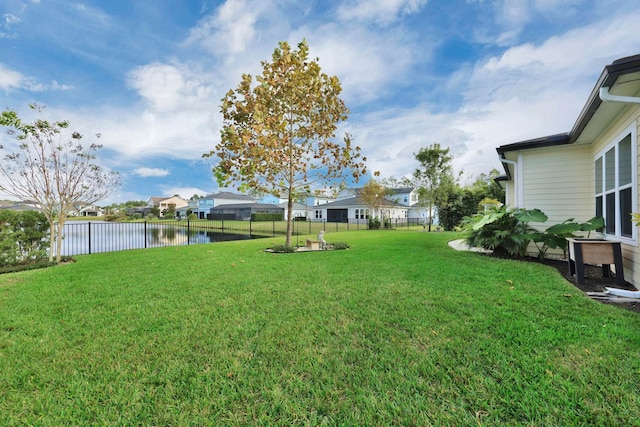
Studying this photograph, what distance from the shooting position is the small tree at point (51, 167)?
21.4 ft

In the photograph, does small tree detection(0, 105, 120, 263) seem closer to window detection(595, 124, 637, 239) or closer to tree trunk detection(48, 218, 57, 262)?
tree trunk detection(48, 218, 57, 262)

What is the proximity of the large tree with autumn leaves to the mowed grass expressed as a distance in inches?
193

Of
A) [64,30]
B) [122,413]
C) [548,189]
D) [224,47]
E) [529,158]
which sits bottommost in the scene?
[122,413]

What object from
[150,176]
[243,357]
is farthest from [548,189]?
[150,176]

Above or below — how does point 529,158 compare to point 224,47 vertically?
below

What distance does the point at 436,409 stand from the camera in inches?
61.7

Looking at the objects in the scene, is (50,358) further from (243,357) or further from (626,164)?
(626,164)

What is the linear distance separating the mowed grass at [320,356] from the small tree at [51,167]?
12.5 feet

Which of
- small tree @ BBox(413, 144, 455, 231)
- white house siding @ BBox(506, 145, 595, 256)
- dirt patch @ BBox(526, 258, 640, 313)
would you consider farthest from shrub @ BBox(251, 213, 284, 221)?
dirt patch @ BBox(526, 258, 640, 313)

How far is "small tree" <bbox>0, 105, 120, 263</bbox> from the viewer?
6.52 metres

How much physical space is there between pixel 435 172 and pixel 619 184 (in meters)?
15.8

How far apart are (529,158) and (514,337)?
614 centimetres

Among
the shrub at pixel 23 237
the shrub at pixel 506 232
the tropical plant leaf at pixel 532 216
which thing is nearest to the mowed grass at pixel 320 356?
the tropical plant leaf at pixel 532 216

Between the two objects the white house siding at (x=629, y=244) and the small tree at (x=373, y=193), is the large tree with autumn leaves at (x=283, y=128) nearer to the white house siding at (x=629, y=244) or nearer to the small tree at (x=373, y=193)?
the white house siding at (x=629, y=244)
